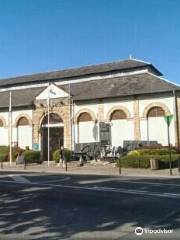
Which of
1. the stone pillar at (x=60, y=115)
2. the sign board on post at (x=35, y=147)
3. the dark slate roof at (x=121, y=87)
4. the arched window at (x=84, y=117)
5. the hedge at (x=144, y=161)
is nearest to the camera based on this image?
the hedge at (x=144, y=161)

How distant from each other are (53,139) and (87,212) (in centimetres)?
3138

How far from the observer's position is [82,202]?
40.4ft

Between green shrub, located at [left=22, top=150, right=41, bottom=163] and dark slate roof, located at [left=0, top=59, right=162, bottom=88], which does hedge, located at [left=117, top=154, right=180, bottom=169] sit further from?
dark slate roof, located at [left=0, top=59, right=162, bottom=88]

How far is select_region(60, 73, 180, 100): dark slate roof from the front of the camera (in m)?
36.7

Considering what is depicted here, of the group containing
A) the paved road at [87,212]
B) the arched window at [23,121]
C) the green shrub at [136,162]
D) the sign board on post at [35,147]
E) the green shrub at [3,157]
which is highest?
the arched window at [23,121]

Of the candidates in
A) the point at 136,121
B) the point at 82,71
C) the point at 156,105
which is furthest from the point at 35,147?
the point at 156,105

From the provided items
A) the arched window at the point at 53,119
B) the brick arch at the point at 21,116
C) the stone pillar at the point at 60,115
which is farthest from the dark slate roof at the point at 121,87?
the brick arch at the point at 21,116

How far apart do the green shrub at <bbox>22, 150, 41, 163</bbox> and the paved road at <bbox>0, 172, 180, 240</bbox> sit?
71.8ft

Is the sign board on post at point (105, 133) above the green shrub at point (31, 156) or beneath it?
above

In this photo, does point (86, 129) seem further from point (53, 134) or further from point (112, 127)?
point (53, 134)

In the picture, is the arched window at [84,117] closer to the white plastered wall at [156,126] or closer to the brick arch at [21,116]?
the white plastered wall at [156,126]

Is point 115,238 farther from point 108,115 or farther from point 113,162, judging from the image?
point 108,115

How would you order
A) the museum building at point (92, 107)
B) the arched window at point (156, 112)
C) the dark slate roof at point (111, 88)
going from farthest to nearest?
the dark slate roof at point (111, 88) < the museum building at point (92, 107) < the arched window at point (156, 112)

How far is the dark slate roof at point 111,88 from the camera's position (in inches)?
1452
